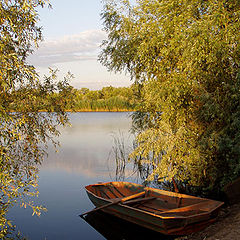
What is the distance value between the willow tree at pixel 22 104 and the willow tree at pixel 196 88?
3.31 meters

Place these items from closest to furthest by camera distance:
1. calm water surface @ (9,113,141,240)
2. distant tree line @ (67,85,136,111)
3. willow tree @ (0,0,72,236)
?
willow tree @ (0,0,72,236)
distant tree line @ (67,85,136,111)
calm water surface @ (9,113,141,240)

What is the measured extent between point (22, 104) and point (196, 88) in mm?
4873

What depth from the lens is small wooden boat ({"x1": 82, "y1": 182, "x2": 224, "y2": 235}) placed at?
665 centimetres

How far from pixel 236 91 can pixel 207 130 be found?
140cm

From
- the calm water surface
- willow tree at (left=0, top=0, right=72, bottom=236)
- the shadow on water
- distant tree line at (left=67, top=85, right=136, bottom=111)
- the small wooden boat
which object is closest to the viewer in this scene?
willow tree at (left=0, top=0, right=72, bottom=236)

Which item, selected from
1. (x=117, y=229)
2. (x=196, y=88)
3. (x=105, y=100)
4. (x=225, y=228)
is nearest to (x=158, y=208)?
(x=117, y=229)

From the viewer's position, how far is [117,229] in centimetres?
813

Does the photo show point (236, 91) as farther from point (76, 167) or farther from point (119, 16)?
point (76, 167)

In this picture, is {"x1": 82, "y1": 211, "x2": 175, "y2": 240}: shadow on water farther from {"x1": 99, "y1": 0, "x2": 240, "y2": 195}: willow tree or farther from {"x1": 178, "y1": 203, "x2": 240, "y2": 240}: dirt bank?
{"x1": 99, "y1": 0, "x2": 240, "y2": 195}: willow tree

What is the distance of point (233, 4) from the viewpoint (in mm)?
8805

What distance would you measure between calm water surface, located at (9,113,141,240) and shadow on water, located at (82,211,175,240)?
0.20m

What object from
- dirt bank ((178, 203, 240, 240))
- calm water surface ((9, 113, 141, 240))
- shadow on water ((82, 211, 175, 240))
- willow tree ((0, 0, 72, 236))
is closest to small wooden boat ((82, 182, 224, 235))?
dirt bank ((178, 203, 240, 240))

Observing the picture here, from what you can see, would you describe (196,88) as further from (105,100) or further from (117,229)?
(105,100)

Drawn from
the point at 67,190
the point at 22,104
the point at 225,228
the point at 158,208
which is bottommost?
the point at 67,190
